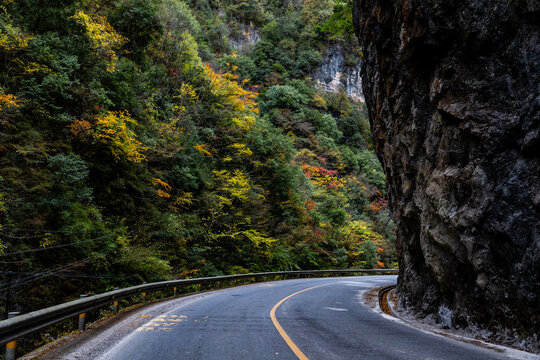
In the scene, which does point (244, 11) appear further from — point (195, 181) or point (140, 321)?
point (140, 321)

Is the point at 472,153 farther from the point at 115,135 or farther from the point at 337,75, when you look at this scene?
the point at 337,75

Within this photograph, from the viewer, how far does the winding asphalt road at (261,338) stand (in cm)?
426

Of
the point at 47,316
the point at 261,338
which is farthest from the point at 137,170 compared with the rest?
the point at 261,338

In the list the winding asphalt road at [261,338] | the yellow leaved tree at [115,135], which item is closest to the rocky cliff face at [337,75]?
the yellow leaved tree at [115,135]

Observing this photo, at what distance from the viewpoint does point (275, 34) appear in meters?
49.2

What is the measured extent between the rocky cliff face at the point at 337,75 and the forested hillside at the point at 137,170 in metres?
21.6

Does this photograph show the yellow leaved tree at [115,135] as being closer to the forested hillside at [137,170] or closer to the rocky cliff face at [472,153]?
the forested hillside at [137,170]

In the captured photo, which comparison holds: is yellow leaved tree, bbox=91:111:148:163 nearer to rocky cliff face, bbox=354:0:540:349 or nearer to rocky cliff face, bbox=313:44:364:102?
rocky cliff face, bbox=354:0:540:349

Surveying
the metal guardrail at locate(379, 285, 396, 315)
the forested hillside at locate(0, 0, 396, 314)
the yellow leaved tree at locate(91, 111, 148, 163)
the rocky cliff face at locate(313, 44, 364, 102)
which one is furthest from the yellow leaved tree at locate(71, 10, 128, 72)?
the rocky cliff face at locate(313, 44, 364, 102)

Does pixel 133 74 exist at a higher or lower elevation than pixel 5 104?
higher

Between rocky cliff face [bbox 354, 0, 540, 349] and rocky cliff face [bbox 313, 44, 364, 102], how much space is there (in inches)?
1655

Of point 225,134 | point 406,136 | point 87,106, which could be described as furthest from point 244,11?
point 406,136

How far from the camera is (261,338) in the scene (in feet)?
16.9

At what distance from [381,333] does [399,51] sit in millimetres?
7943
